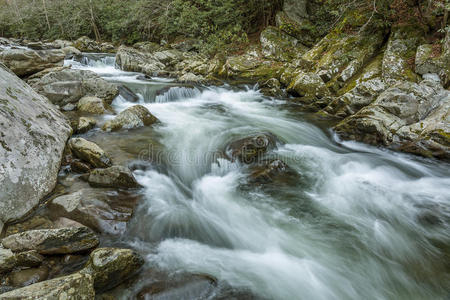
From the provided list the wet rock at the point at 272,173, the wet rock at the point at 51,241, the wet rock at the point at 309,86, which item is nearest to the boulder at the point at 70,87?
the wet rock at the point at 51,241

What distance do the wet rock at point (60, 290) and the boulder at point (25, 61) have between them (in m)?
8.97

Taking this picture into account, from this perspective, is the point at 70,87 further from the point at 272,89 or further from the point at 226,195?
the point at 272,89

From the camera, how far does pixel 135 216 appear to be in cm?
356

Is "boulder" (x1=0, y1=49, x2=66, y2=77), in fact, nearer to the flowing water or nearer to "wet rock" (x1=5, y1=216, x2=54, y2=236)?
the flowing water

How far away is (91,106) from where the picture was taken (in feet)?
23.2

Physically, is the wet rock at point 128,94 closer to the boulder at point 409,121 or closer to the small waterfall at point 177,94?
the small waterfall at point 177,94

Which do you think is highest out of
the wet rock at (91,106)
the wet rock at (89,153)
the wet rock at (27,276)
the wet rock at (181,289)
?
the wet rock at (91,106)

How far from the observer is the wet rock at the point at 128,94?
29.2 feet

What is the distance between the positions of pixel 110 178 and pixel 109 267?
175 cm

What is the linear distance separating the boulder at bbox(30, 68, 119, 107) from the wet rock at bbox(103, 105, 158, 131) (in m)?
2.20

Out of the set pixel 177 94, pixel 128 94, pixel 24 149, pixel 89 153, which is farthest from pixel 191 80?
pixel 24 149

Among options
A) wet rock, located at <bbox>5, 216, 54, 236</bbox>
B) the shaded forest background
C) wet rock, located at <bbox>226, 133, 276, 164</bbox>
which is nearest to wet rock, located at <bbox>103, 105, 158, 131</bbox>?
wet rock, located at <bbox>226, 133, 276, 164</bbox>

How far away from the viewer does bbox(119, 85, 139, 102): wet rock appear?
29.2ft

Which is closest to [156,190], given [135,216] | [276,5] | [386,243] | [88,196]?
[135,216]
